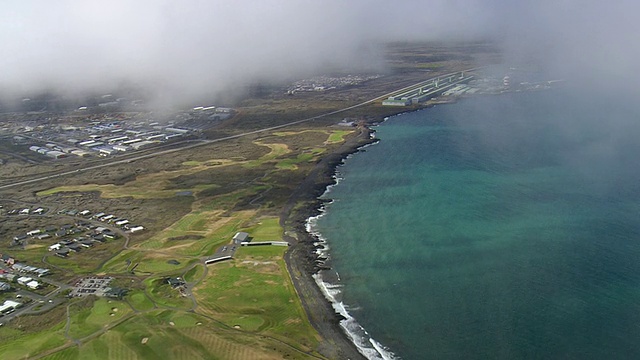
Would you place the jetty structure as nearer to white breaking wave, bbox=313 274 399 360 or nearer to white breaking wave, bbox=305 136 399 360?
white breaking wave, bbox=305 136 399 360

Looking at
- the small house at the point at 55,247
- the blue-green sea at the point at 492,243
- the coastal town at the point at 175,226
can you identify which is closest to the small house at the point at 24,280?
the coastal town at the point at 175,226

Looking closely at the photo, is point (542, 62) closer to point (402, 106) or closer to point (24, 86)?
point (402, 106)

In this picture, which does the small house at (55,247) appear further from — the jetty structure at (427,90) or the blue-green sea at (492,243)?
the jetty structure at (427,90)

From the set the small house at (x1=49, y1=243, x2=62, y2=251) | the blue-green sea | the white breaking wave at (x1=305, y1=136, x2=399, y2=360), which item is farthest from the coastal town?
the blue-green sea

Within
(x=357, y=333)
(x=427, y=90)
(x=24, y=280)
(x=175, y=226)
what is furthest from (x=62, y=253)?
(x=427, y=90)

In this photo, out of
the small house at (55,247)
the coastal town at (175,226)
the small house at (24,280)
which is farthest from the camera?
the small house at (55,247)

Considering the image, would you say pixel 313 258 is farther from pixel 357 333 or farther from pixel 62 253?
pixel 62 253
